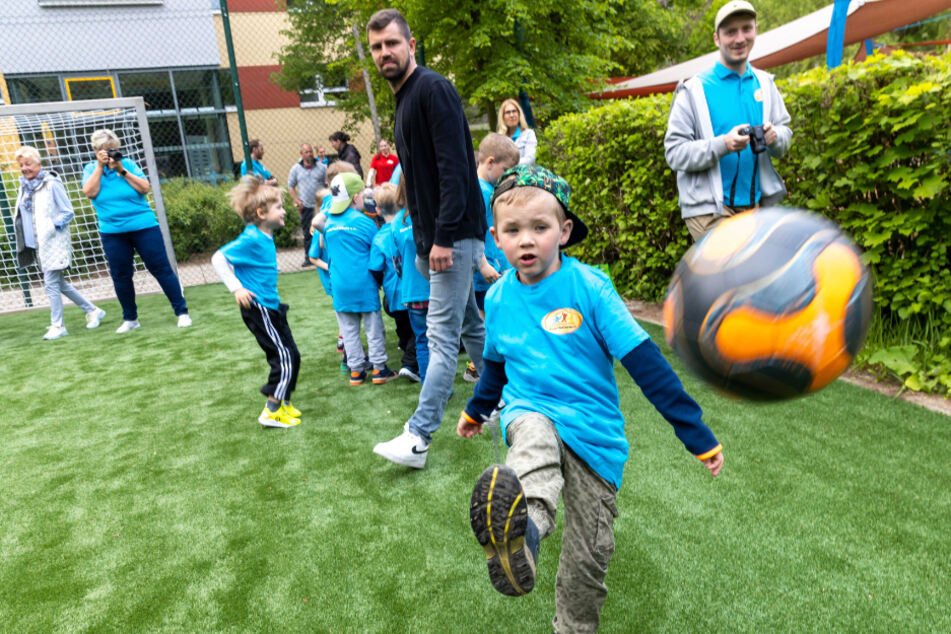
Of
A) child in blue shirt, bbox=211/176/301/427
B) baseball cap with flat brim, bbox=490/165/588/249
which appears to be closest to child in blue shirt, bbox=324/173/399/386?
child in blue shirt, bbox=211/176/301/427

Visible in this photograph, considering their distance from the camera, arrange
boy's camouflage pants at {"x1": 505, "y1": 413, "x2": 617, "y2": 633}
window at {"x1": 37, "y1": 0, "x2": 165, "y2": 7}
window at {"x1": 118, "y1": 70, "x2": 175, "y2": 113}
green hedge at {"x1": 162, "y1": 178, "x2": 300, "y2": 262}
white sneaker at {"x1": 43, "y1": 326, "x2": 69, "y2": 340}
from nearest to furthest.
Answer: boy's camouflage pants at {"x1": 505, "y1": 413, "x2": 617, "y2": 633}, white sneaker at {"x1": 43, "y1": 326, "x2": 69, "y2": 340}, green hedge at {"x1": 162, "y1": 178, "x2": 300, "y2": 262}, window at {"x1": 118, "y1": 70, "x2": 175, "y2": 113}, window at {"x1": 37, "y1": 0, "x2": 165, "y2": 7}

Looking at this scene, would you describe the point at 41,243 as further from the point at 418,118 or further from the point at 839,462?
the point at 839,462

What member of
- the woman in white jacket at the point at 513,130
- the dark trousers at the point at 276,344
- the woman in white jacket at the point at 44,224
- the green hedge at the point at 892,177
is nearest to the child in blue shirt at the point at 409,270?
the dark trousers at the point at 276,344

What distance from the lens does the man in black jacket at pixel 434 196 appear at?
3133 mm

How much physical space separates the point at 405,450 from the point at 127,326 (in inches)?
227

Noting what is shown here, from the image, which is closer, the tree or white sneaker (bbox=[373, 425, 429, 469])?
white sneaker (bbox=[373, 425, 429, 469])

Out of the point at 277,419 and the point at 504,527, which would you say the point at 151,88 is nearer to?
the point at 277,419

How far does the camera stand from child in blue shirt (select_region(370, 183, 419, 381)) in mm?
4902

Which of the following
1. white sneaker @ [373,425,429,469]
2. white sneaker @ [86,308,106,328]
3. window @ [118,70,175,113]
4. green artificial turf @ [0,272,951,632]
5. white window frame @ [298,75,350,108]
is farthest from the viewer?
white window frame @ [298,75,350,108]

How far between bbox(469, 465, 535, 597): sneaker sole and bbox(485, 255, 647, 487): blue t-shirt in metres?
0.40

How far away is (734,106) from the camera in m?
3.80

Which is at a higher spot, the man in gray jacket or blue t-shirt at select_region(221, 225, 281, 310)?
the man in gray jacket

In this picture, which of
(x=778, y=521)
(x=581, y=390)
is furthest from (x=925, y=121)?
(x=581, y=390)

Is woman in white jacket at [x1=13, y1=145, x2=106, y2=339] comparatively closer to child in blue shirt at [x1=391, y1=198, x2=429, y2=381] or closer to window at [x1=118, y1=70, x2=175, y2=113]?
child in blue shirt at [x1=391, y1=198, x2=429, y2=381]
